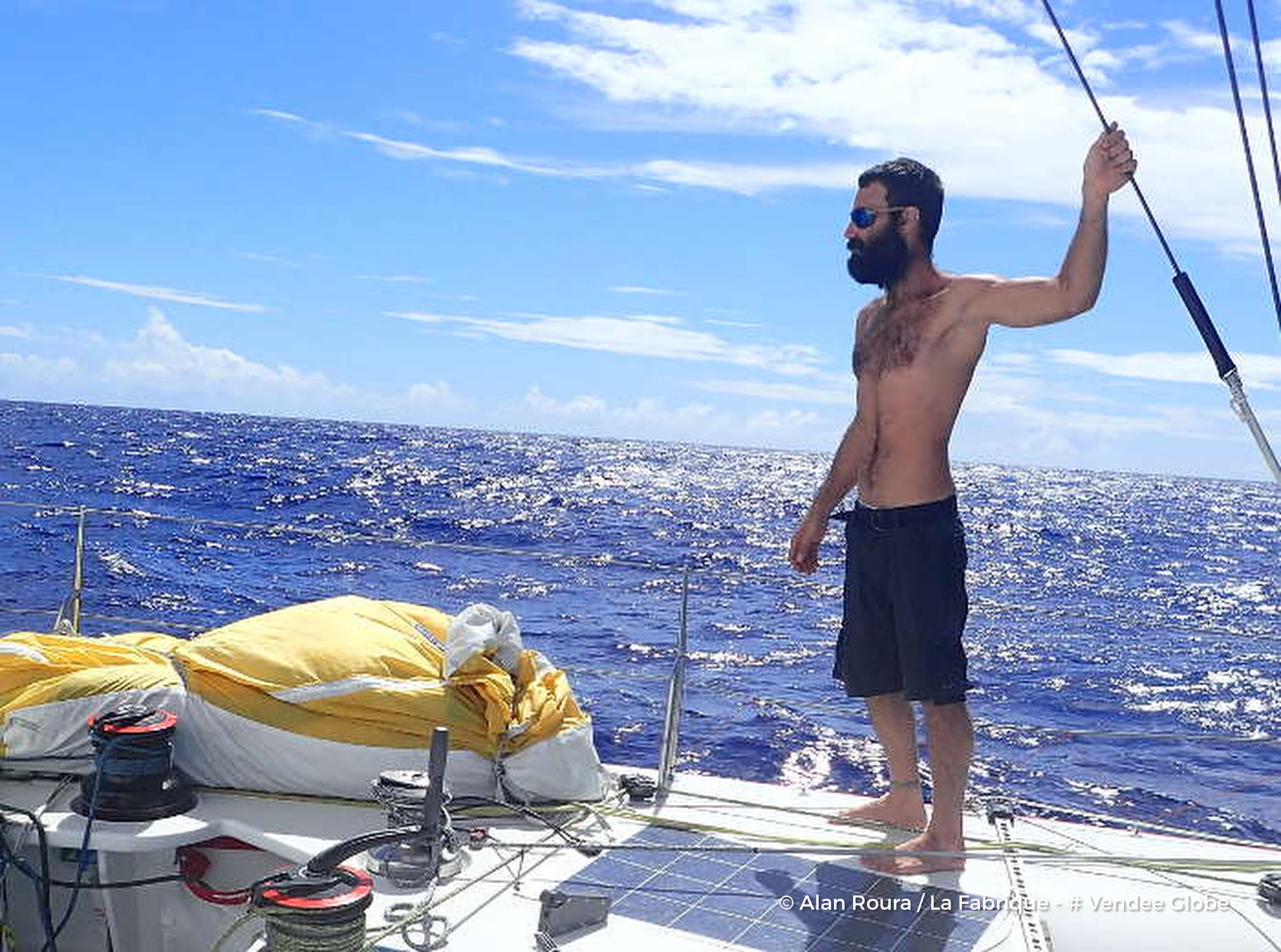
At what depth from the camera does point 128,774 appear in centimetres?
302

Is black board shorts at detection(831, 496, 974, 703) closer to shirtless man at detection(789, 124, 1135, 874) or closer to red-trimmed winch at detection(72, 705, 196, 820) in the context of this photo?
shirtless man at detection(789, 124, 1135, 874)

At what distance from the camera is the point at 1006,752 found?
8.76 m

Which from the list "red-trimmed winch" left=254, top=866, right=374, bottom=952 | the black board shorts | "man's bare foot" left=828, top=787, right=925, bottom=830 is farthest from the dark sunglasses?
"red-trimmed winch" left=254, top=866, right=374, bottom=952

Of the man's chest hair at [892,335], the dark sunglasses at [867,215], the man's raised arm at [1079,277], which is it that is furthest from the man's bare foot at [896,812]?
the dark sunglasses at [867,215]

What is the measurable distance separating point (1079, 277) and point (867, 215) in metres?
0.62

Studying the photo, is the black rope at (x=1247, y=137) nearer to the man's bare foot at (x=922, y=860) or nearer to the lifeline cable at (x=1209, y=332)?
the lifeline cable at (x=1209, y=332)

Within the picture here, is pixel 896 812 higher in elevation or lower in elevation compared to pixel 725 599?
higher

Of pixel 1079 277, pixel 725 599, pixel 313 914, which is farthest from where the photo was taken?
pixel 725 599

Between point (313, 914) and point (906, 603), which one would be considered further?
point (906, 603)

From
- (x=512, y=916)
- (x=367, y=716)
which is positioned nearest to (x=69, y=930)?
(x=367, y=716)

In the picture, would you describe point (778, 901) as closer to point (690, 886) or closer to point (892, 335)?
point (690, 886)

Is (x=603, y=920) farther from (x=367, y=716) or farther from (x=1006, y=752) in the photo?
(x=1006, y=752)

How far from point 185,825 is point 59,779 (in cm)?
48

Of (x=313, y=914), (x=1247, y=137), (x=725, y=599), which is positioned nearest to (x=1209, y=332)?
(x=1247, y=137)
